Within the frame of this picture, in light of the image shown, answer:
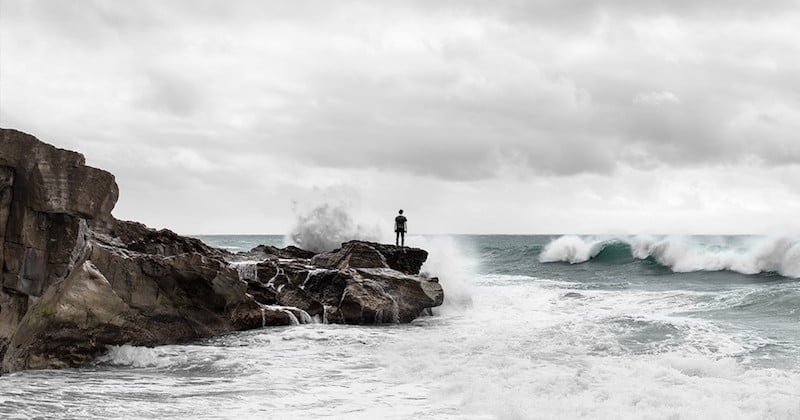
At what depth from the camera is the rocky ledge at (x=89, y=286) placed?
966cm

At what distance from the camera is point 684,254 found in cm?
3222

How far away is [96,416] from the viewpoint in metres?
6.79

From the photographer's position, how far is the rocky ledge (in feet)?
31.7

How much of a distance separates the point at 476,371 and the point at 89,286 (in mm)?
5659

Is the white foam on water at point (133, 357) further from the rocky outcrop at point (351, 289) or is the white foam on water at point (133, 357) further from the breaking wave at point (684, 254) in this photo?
the breaking wave at point (684, 254)

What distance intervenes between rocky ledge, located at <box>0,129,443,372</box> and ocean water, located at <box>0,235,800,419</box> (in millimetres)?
508

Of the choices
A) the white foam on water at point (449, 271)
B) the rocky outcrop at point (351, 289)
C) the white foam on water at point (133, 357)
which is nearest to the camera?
the white foam on water at point (133, 357)

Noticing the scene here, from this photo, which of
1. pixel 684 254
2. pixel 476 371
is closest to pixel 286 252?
pixel 476 371

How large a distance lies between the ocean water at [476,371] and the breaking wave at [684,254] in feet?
39.9

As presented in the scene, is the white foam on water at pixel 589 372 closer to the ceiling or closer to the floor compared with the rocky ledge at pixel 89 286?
closer to the floor

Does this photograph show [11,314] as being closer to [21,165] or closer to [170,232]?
[21,165]

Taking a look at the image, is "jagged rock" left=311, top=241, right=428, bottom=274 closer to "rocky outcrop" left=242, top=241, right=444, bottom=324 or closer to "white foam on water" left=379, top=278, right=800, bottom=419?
"rocky outcrop" left=242, top=241, right=444, bottom=324

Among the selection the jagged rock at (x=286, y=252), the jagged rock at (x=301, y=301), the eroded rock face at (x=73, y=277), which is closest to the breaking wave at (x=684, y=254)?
the jagged rock at (x=286, y=252)

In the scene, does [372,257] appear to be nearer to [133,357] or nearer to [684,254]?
[133,357]
